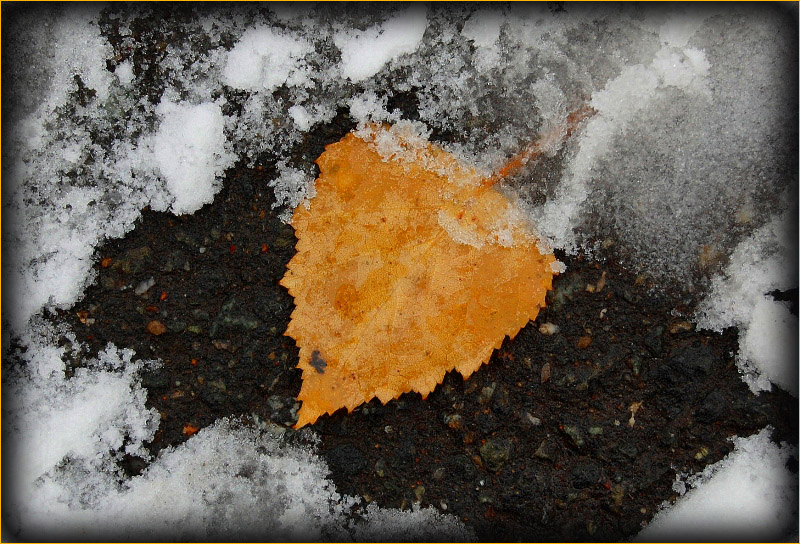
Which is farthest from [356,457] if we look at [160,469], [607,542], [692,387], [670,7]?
[670,7]

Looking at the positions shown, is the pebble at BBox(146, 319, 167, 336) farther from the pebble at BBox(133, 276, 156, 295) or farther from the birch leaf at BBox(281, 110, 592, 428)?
the birch leaf at BBox(281, 110, 592, 428)

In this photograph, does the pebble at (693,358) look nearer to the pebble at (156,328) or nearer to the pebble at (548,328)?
the pebble at (548,328)

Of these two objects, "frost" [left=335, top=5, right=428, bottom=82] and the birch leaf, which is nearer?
the birch leaf

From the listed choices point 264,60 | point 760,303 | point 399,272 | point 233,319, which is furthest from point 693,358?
point 264,60

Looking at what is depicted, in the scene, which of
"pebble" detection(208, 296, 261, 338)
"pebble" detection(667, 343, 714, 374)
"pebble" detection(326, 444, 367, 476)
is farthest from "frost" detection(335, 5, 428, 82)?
"pebble" detection(667, 343, 714, 374)

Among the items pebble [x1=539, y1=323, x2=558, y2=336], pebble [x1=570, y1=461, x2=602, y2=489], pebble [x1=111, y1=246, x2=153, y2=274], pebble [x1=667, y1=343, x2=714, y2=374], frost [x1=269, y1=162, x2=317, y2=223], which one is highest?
frost [x1=269, y1=162, x2=317, y2=223]

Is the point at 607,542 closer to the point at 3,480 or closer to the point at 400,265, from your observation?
the point at 400,265

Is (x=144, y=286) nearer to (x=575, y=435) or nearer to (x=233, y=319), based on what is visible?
(x=233, y=319)
